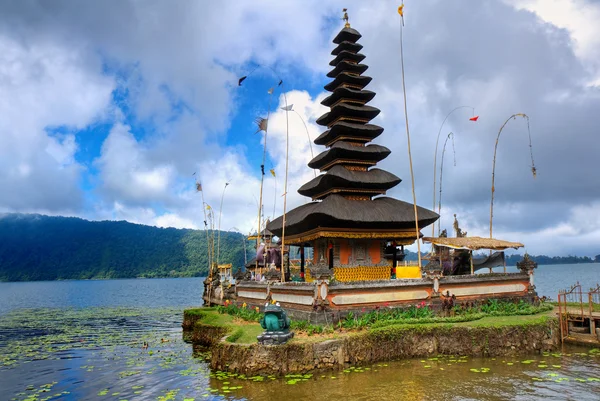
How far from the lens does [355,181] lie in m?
26.4

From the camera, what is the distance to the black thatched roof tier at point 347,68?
101 feet

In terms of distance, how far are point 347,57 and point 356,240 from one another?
1396cm

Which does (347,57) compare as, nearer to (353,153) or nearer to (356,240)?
(353,153)

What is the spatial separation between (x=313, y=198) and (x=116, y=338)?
17.0 meters

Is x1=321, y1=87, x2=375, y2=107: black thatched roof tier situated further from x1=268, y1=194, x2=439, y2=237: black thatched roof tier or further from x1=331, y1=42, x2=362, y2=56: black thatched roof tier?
x1=268, y1=194, x2=439, y2=237: black thatched roof tier

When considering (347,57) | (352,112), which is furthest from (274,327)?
(347,57)

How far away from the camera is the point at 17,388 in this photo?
55.4 feet

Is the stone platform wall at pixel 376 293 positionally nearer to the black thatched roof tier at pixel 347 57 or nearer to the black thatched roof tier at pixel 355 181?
the black thatched roof tier at pixel 355 181

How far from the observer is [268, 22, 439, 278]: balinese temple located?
966 inches

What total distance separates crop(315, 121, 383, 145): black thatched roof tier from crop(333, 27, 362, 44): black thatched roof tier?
7.02 m

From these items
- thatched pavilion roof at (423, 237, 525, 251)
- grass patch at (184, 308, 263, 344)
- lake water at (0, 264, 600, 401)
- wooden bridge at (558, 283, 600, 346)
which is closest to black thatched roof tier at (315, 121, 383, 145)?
thatched pavilion roof at (423, 237, 525, 251)

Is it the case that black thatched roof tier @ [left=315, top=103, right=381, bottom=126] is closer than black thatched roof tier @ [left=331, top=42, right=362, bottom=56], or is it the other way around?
black thatched roof tier @ [left=315, top=103, right=381, bottom=126]

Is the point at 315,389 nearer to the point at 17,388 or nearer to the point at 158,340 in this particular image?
the point at 17,388

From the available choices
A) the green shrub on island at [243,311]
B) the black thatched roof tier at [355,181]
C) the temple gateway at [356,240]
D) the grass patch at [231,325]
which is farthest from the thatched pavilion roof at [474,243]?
the grass patch at [231,325]
